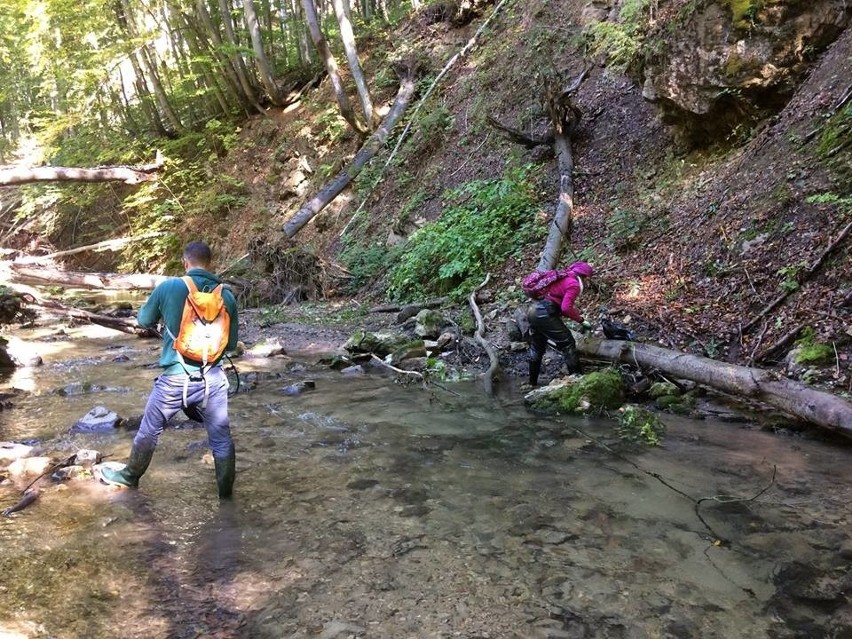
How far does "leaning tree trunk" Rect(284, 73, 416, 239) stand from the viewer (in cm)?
1848

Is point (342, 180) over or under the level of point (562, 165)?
over

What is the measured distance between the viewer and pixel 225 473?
4.69m

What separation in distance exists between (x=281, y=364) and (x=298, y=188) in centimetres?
1199

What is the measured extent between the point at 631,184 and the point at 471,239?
340 centimetres

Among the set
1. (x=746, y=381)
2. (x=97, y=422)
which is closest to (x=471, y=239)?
(x=746, y=381)

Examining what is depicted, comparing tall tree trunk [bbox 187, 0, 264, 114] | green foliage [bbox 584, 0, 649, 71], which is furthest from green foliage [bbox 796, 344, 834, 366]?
tall tree trunk [bbox 187, 0, 264, 114]

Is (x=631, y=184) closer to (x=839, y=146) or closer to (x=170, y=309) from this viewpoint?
(x=839, y=146)

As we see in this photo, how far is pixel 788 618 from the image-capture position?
10.2 feet

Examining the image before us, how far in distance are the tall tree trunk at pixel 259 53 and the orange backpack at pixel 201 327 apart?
17.8m

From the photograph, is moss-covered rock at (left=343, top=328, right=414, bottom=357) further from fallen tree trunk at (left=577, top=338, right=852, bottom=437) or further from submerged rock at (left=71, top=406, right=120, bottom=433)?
submerged rock at (left=71, top=406, right=120, bottom=433)

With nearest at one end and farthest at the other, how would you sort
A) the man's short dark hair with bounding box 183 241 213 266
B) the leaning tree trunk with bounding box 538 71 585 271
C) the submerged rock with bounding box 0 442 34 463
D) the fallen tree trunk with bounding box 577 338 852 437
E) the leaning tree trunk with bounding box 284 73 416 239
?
the man's short dark hair with bounding box 183 241 213 266 → the fallen tree trunk with bounding box 577 338 852 437 → the submerged rock with bounding box 0 442 34 463 → the leaning tree trunk with bounding box 538 71 585 271 → the leaning tree trunk with bounding box 284 73 416 239

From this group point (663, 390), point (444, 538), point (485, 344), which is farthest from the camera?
point (485, 344)

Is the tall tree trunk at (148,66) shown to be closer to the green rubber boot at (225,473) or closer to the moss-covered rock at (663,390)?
the green rubber boot at (225,473)

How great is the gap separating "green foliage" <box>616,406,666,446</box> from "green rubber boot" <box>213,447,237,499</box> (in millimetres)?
3803
